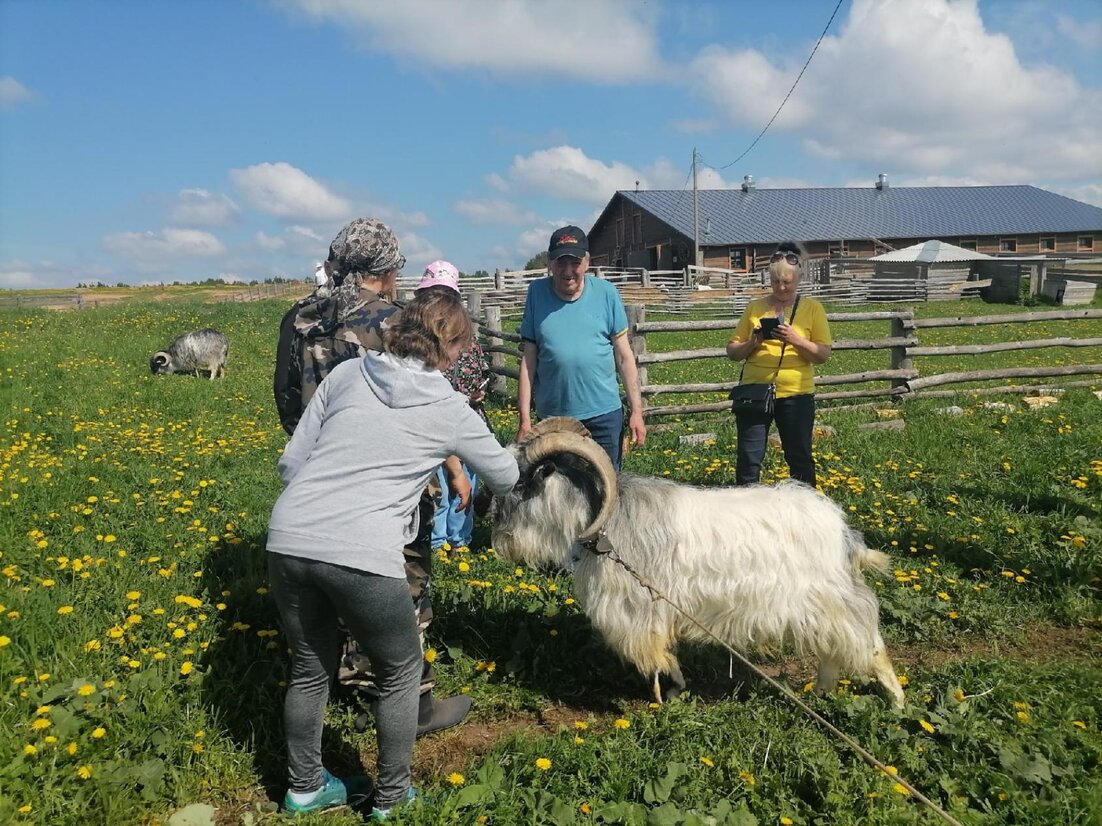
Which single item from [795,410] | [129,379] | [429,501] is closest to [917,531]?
[795,410]

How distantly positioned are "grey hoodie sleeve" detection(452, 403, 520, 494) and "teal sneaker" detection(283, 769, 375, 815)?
4.58 feet

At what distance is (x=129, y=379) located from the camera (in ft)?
41.9

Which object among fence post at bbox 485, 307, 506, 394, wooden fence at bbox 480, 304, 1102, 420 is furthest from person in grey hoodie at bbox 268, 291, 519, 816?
fence post at bbox 485, 307, 506, 394

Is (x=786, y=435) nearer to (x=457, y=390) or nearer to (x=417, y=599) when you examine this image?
(x=457, y=390)

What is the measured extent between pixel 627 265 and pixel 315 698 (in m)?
52.1

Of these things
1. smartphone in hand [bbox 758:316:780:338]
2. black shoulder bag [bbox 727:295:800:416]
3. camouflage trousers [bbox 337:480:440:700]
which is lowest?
camouflage trousers [bbox 337:480:440:700]

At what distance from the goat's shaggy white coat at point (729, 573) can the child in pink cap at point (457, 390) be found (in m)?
0.83

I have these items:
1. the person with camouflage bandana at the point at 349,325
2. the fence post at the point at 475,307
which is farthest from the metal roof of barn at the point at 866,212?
the person with camouflage bandana at the point at 349,325

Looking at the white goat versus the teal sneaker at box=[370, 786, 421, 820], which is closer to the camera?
the teal sneaker at box=[370, 786, 421, 820]

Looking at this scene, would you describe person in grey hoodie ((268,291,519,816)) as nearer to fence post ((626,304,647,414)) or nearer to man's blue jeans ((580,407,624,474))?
man's blue jeans ((580,407,624,474))

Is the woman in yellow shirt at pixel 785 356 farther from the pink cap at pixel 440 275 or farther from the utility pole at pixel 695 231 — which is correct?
the utility pole at pixel 695 231

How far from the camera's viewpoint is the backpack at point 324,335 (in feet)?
11.2

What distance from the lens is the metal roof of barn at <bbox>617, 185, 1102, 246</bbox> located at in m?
48.8

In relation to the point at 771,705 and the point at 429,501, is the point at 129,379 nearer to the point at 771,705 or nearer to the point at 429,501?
the point at 429,501
